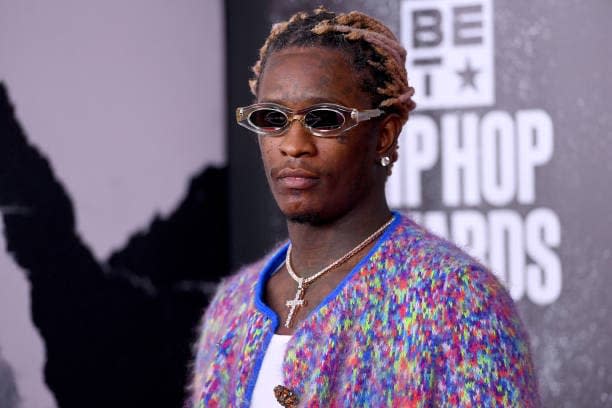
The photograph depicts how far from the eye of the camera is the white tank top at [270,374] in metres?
1.73

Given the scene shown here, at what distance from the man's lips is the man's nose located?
0.03 meters

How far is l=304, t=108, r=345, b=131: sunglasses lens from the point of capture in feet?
5.66

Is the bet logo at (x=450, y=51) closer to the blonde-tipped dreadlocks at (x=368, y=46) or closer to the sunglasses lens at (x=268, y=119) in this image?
the blonde-tipped dreadlocks at (x=368, y=46)

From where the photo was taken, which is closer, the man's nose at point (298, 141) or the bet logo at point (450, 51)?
the man's nose at point (298, 141)

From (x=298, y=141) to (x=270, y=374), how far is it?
1.53 ft

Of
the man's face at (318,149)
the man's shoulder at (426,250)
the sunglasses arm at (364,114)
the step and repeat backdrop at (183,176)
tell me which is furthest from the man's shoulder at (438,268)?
the step and repeat backdrop at (183,176)

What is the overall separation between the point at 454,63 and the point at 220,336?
1.93m

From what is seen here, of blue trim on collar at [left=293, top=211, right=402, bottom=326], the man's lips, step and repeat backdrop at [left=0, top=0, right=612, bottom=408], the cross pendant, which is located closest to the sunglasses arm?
the man's lips

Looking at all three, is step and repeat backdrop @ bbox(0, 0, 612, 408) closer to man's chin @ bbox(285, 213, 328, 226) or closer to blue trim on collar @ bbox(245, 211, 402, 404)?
blue trim on collar @ bbox(245, 211, 402, 404)

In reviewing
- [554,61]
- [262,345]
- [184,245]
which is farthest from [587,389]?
[262,345]

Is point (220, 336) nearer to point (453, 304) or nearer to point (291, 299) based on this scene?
point (291, 299)

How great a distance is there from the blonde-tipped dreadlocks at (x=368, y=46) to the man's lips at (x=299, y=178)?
207 millimetres

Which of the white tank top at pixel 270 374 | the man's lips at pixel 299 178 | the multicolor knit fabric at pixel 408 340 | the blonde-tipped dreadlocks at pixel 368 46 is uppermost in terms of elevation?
the blonde-tipped dreadlocks at pixel 368 46

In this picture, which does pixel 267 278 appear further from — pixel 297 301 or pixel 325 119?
pixel 325 119
